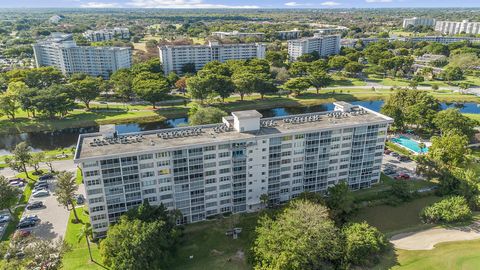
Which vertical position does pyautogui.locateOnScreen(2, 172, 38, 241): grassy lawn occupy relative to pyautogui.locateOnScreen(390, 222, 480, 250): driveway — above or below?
above

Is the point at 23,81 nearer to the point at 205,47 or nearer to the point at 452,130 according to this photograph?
the point at 205,47

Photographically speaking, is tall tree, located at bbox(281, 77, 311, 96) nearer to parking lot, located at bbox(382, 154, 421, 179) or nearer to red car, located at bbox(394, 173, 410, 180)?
parking lot, located at bbox(382, 154, 421, 179)

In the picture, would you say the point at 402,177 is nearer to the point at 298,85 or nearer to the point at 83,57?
the point at 298,85

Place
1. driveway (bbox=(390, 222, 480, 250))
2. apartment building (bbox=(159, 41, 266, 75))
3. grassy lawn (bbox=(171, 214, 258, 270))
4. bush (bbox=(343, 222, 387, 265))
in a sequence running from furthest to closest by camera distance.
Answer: apartment building (bbox=(159, 41, 266, 75)), driveway (bbox=(390, 222, 480, 250)), grassy lawn (bbox=(171, 214, 258, 270)), bush (bbox=(343, 222, 387, 265))

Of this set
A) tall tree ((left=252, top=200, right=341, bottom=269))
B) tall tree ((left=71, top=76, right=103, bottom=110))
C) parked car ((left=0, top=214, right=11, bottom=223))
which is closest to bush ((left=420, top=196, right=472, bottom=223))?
tall tree ((left=252, top=200, right=341, bottom=269))

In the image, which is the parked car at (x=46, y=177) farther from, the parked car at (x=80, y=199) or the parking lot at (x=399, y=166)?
the parking lot at (x=399, y=166)

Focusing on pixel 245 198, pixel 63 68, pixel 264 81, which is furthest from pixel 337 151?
pixel 63 68

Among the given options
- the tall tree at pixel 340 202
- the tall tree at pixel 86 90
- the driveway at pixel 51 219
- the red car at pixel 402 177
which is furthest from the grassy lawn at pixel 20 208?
the red car at pixel 402 177

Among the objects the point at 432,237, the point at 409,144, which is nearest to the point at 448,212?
the point at 432,237
